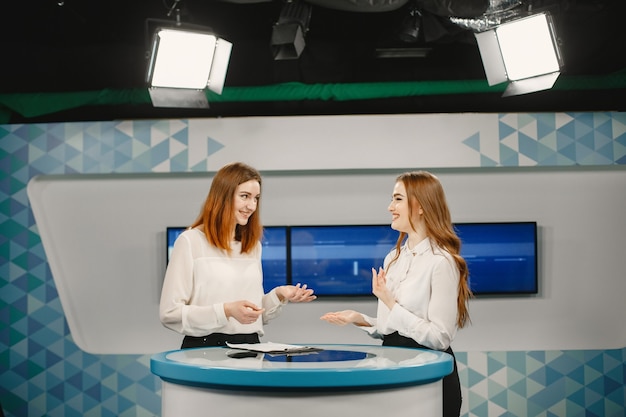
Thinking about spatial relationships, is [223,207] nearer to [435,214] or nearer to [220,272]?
[220,272]

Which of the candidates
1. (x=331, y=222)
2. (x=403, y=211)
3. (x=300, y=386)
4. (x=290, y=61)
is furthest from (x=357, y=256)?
(x=300, y=386)

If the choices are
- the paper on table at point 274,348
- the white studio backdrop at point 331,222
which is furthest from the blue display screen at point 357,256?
the paper on table at point 274,348

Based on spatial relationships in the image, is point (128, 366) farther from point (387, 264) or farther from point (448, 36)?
point (448, 36)

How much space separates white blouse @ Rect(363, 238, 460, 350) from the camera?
2578mm

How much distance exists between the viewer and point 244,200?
9.69 feet

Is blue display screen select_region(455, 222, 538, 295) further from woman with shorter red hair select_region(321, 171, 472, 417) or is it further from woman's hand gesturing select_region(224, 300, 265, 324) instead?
woman's hand gesturing select_region(224, 300, 265, 324)

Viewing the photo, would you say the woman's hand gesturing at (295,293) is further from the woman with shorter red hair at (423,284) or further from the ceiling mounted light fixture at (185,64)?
the ceiling mounted light fixture at (185,64)

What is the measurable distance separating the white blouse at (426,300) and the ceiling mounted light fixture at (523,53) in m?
2.05

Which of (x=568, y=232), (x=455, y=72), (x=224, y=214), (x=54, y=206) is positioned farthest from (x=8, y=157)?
(x=568, y=232)

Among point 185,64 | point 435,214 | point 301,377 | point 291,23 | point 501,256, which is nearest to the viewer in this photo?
point 301,377

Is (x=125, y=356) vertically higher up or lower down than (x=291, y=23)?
lower down

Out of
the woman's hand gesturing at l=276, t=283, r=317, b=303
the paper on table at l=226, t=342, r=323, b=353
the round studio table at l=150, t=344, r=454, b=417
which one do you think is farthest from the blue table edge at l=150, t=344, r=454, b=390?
the woman's hand gesturing at l=276, t=283, r=317, b=303

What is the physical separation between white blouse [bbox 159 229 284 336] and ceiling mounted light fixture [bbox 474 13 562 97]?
2294 mm

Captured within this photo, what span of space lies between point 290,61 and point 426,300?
271 cm
